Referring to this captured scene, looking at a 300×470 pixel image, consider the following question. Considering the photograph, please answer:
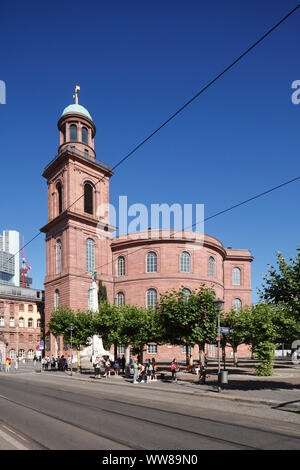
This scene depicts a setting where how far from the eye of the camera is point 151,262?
176ft

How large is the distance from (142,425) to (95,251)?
148 ft

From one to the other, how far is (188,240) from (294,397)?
37744 millimetres

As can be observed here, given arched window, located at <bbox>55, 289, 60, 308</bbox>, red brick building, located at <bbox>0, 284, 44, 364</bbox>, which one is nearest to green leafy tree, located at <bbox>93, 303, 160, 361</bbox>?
arched window, located at <bbox>55, 289, 60, 308</bbox>

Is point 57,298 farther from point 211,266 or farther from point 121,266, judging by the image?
point 211,266

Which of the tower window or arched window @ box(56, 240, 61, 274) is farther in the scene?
the tower window

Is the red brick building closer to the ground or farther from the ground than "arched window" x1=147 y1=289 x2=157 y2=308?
closer to the ground

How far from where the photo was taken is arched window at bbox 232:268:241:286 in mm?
64931

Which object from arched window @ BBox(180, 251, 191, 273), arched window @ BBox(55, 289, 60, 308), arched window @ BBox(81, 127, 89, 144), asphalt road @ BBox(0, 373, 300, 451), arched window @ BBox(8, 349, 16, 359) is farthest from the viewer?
arched window @ BBox(8, 349, 16, 359)

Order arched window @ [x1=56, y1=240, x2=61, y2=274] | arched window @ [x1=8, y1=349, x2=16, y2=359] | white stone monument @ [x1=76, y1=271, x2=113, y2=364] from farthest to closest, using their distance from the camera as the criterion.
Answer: arched window @ [x1=8, y1=349, x2=16, y2=359] → arched window @ [x1=56, y1=240, x2=61, y2=274] → white stone monument @ [x1=76, y1=271, x2=113, y2=364]

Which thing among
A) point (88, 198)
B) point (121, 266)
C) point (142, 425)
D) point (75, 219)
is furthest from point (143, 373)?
point (88, 198)

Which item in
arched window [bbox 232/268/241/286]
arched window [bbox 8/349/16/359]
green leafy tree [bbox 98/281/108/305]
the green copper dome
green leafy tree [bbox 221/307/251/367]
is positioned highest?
the green copper dome

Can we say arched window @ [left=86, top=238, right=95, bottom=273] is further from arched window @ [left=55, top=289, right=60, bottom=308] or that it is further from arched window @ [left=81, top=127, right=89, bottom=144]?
arched window @ [left=81, top=127, right=89, bottom=144]

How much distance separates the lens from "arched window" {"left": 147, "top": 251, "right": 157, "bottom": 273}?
5329 centimetres

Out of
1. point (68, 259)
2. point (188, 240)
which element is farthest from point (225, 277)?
point (68, 259)
